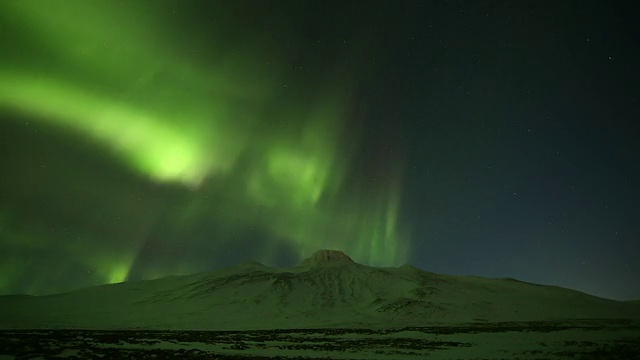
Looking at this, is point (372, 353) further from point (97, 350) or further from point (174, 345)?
point (97, 350)

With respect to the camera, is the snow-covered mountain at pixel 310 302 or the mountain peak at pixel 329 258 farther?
the mountain peak at pixel 329 258

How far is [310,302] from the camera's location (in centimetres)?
12144

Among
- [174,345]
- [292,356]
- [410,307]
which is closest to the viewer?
[292,356]

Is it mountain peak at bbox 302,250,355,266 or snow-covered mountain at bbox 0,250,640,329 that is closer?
snow-covered mountain at bbox 0,250,640,329

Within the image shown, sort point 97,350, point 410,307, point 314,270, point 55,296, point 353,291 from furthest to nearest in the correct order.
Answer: point 314,270 < point 55,296 < point 353,291 < point 410,307 < point 97,350

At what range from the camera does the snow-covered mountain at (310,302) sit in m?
92.9

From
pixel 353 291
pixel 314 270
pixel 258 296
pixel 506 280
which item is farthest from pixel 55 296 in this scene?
A: pixel 506 280

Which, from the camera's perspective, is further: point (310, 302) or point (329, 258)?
point (329, 258)

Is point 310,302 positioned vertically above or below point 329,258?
below

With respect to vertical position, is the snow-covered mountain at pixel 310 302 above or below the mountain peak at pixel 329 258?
below

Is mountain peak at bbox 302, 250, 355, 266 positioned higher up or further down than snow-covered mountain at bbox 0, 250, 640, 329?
higher up

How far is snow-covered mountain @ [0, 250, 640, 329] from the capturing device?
305ft

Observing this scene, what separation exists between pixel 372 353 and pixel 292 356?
280 inches

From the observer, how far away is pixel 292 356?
111ft
